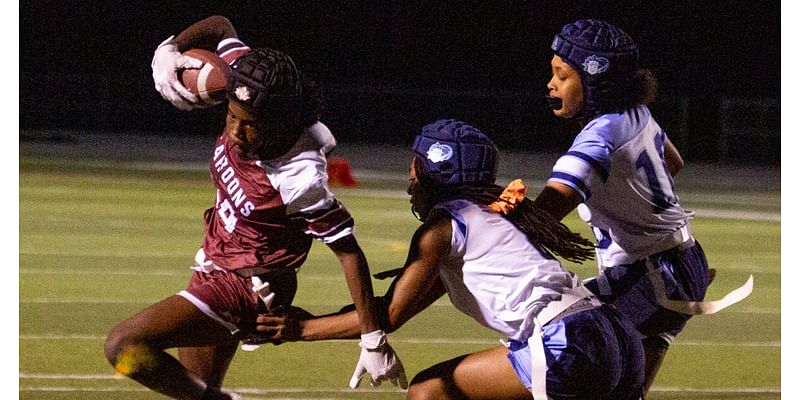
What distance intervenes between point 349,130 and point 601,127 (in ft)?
→ 70.8

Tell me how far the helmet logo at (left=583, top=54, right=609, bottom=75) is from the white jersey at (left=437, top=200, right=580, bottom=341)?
85 centimetres

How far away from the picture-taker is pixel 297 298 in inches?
340

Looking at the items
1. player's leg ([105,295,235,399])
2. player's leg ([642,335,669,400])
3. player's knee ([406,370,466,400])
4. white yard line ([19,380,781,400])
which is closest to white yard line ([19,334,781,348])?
white yard line ([19,380,781,400])

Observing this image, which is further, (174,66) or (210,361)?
(210,361)

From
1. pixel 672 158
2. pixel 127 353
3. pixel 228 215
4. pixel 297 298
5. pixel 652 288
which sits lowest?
pixel 297 298

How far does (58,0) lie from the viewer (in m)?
27.7

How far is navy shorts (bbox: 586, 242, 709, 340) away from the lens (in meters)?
4.69

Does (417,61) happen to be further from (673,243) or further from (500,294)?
(500,294)

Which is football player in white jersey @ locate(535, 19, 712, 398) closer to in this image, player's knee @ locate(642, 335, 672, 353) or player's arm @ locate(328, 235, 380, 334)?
player's knee @ locate(642, 335, 672, 353)

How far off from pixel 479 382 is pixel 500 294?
27cm

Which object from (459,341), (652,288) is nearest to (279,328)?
(652,288)
